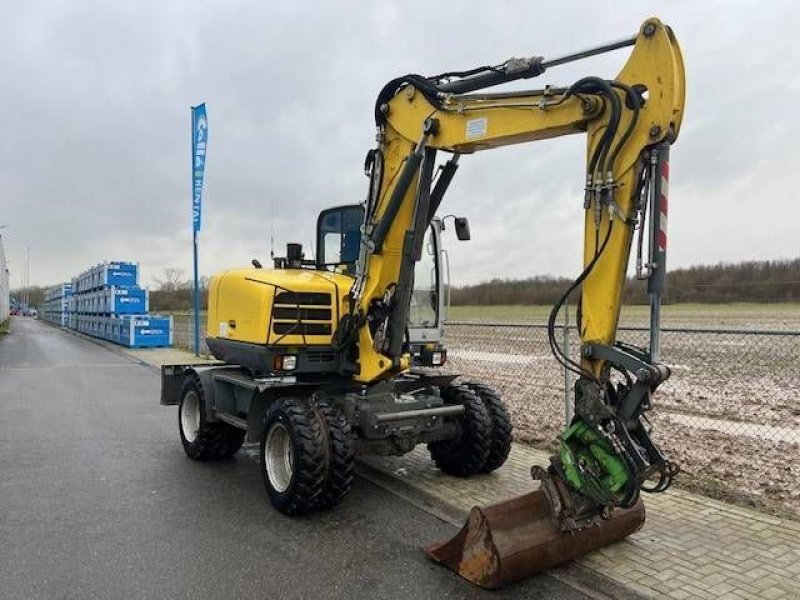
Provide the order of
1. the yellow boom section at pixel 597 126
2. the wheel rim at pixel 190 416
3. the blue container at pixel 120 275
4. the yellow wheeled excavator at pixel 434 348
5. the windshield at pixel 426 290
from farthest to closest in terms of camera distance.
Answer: the blue container at pixel 120 275 → the wheel rim at pixel 190 416 → the windshield at pixel 426 290 → the yellow wheeled excavator at pixel 434 348 → the yellow boom section at pixel 597 126

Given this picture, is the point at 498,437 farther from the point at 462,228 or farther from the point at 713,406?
the point at 713,406

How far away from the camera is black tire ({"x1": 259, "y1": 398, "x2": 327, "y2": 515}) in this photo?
17.0 feet

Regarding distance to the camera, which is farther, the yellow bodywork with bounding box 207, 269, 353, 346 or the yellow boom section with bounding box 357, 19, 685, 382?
the yellow bodywork with bounding box 207, 269, 353, 346

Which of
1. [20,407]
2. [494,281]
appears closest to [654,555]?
[20,407]

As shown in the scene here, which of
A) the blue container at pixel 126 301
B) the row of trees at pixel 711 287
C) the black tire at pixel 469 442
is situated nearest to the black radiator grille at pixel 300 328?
the black tire at pixel 469 442

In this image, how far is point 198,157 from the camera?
18.5m

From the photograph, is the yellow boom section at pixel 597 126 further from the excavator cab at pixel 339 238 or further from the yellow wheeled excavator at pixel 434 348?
the excavator cab at pixel 339 238

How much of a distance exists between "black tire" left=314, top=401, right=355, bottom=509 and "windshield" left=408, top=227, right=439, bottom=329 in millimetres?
1529

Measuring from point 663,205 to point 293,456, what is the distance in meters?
3.32

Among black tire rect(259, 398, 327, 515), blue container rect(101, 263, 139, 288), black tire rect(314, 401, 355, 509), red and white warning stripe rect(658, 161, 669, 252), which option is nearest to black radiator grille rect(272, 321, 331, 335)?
black tire rect(259, 398, 327, 515)

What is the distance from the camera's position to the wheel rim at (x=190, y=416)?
747 cm

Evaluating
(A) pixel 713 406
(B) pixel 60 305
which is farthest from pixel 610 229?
(B) pixel 60 305

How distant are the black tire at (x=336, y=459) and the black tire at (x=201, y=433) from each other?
2.16 metres

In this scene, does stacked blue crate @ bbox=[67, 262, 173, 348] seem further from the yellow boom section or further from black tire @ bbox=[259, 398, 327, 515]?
the yellow boom section
